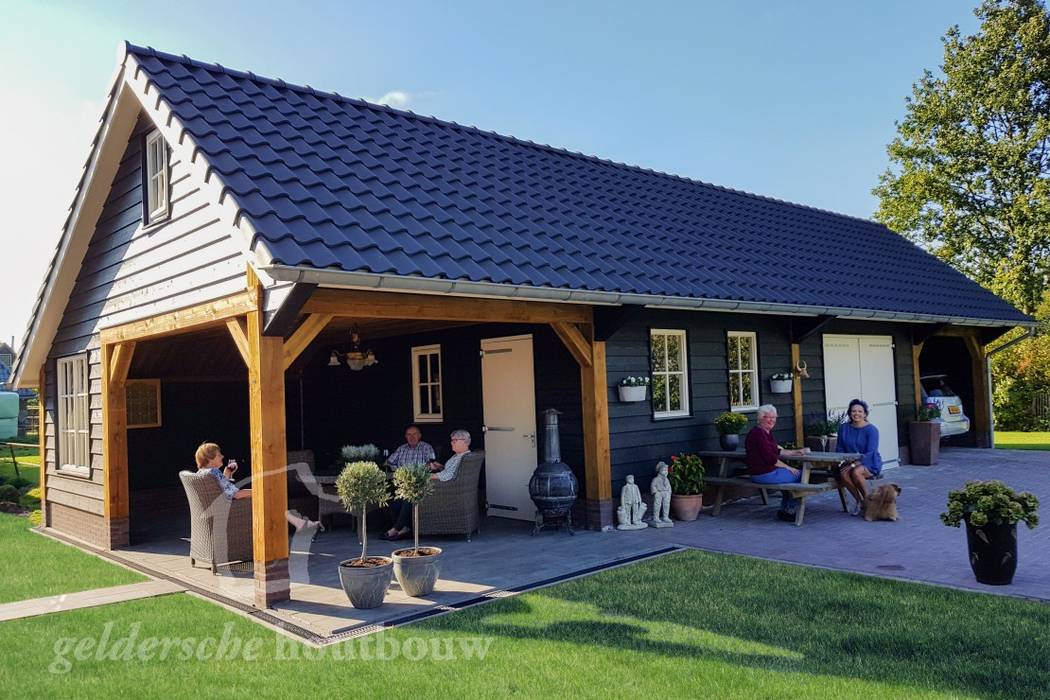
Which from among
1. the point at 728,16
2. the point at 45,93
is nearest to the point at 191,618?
the point at 45,93

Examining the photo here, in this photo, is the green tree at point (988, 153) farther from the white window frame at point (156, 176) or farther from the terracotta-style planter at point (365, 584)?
the terracotta-style planter at point (365, 584)

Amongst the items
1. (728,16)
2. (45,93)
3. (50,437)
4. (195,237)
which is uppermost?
(728,16)

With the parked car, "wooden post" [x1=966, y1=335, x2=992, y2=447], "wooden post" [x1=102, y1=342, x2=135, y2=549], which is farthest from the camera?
"wooden post" [x1=966, y1=335, x2=992, y2=447]

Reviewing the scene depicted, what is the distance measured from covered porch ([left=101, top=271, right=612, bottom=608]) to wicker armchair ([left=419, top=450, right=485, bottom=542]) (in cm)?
117

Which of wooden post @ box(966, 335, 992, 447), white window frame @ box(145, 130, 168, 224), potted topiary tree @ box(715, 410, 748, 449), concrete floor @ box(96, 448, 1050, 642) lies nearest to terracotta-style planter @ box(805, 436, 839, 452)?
concrete floor @ box(96, 448, 1050, 642)

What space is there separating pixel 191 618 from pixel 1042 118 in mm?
28187

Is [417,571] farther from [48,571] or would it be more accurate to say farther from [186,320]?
[48,571]

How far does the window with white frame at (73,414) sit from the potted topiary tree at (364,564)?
17.8ft

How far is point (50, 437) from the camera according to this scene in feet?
35.5

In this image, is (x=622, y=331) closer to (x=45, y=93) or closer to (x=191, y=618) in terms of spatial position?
(x=191, y=618)

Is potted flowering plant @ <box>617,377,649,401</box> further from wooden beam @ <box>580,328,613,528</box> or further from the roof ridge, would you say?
the roof ridge

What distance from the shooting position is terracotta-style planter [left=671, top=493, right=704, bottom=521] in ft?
28.2

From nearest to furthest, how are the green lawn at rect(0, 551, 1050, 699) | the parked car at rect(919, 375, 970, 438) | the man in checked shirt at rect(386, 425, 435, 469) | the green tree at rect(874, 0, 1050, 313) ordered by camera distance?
the green lawn at rect(0, 551, 1050, 699) < the man in checked shirt at rect(386, 425, 435, 469) < the parked car at rect(919, 375, 970, 438) < the green tree at rect(874, 0, 1050, 313)

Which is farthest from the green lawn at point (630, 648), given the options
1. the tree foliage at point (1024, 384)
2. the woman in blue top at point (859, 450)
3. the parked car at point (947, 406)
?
the tree foliage at point (1024, 384)
